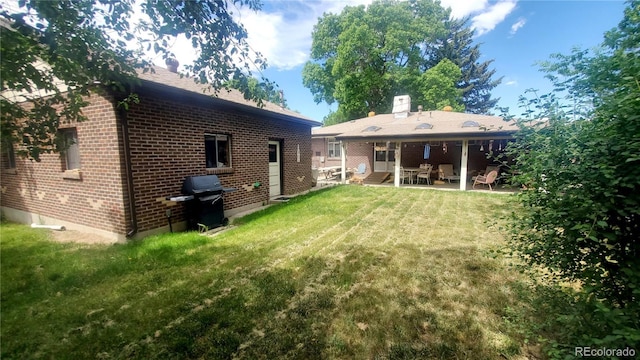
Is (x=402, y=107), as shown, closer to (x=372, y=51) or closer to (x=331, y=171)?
(x=331, y=171)

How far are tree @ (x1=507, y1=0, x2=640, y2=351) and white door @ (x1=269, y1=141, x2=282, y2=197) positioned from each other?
8.14 metres

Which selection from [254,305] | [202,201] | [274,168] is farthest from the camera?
[274,168]

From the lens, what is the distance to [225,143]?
7426 millimetres

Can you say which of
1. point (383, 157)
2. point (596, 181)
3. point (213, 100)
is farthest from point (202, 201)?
point (383, 157)

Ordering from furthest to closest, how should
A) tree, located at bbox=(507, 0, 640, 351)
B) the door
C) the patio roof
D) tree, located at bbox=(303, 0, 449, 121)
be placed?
tree, located at bbox=(303, 0, 449, 121) < the door < the patio roof < tree, located at bbox=(507, 0, 640, 351)

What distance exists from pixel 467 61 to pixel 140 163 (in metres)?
36.8

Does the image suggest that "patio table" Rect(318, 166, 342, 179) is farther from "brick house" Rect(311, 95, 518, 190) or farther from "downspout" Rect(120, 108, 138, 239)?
"downspout" Rect(120, 108, 138, 239)

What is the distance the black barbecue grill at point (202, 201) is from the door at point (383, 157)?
11.7 metres

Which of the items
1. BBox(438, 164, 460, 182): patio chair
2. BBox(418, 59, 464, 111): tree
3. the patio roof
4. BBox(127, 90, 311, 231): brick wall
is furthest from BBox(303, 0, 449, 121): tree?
BBox(127, 90, 311, 231): brick wall

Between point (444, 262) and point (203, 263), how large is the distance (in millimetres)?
3901

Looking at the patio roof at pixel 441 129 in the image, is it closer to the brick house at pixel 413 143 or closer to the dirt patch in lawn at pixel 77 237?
the brick house at pixel 413 143

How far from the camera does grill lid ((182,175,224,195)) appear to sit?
5.74m

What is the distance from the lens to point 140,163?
205 inches

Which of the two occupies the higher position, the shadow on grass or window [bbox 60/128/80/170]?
window [bbox 60/128/80/170]
